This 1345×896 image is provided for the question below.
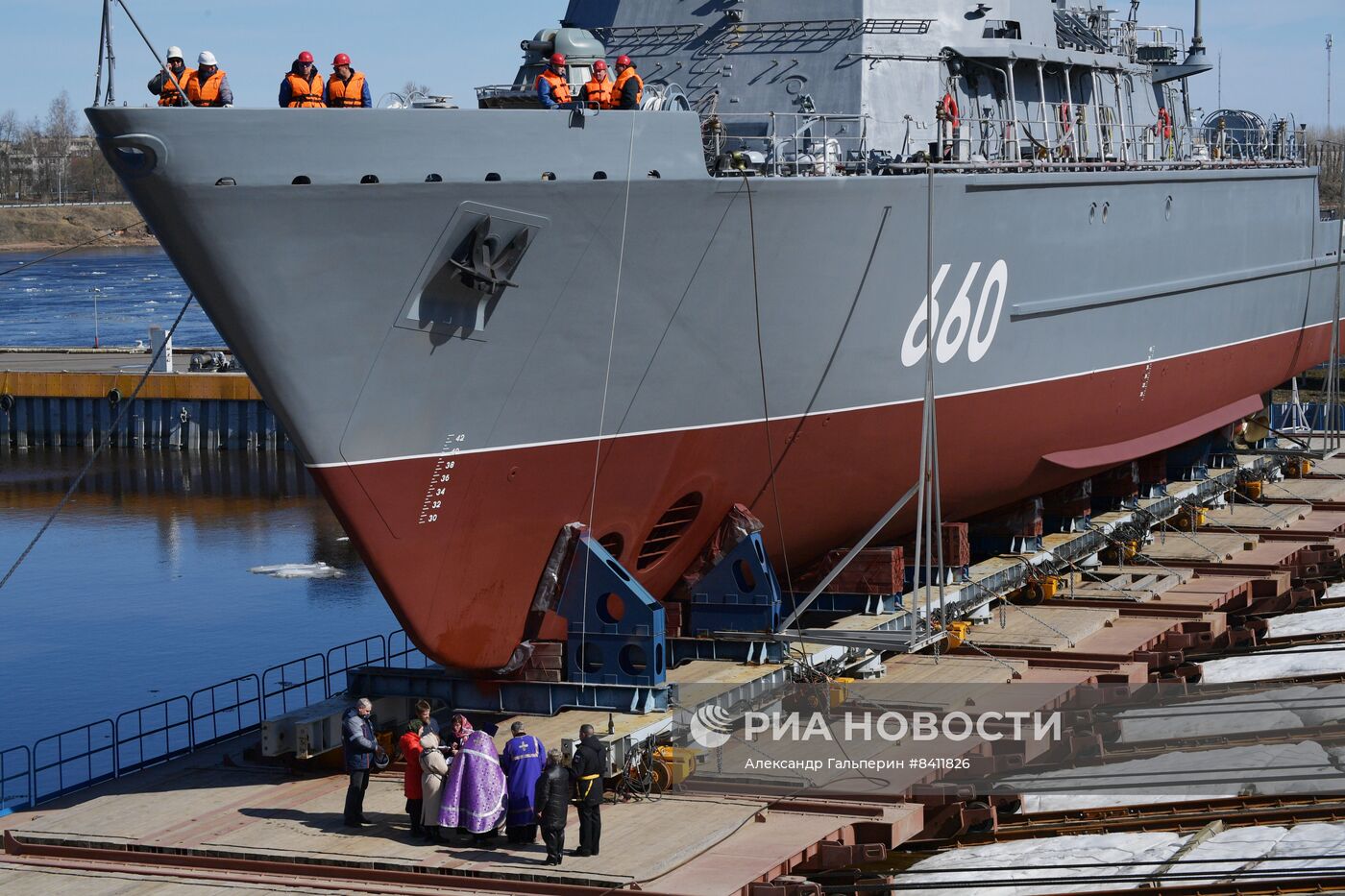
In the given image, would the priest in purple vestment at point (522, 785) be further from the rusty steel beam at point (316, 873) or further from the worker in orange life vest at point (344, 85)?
the worker in orange life vest at point (344, 85)

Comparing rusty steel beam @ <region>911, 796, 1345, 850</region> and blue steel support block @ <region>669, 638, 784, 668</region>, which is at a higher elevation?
blue steel support block @ <region>669, 638, 784, 668</region>

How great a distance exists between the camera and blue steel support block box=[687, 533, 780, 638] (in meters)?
12.2

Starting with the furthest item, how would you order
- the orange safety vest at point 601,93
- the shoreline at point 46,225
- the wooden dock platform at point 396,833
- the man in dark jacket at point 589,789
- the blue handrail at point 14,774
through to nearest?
the shoreline at point 46,225 < the blue handrail at point 14,774 < the orange safety vest at point 601,93 < the man in dark jacket at point 589,789 < the wooden dock platform at point 396,833

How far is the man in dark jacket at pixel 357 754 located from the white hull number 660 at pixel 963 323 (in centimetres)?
554

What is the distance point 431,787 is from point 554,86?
4736mm

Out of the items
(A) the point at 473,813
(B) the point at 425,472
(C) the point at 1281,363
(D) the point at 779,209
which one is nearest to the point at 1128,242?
(D) the point at 779,209

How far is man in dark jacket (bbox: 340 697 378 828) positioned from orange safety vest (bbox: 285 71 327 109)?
11.9 ft

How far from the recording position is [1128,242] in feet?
55.4

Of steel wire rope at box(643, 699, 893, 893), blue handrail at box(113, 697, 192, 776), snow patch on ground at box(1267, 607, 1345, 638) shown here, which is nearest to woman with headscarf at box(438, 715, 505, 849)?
steel wire rope at box(643, 699, 893, 893)

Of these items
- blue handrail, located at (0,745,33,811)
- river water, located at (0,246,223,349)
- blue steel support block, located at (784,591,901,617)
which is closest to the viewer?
blue steel support block, located at (784,591,901,617)

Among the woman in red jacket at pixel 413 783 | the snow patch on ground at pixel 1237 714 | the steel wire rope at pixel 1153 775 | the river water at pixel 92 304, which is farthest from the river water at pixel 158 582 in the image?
the snow patch on ground at pixel 1237 714

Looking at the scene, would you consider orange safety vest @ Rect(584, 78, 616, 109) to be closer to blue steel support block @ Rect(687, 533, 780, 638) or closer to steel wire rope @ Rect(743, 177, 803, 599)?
steel wire rope @ Rect(743, 177, 803, 599)

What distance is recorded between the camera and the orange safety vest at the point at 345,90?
32.8 ft

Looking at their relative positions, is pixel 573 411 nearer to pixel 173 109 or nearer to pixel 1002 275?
pixel 173 109
